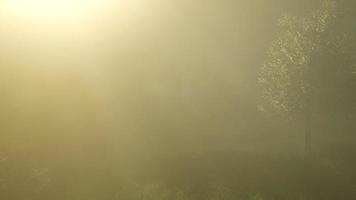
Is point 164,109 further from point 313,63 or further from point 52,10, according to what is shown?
point 52,10

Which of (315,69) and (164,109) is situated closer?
(315,69)

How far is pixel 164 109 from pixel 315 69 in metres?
25.3

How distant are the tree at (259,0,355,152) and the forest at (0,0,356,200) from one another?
114mm

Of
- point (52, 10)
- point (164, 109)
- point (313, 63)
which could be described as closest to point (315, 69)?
point (313, 63)

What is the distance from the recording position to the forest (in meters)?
34.4

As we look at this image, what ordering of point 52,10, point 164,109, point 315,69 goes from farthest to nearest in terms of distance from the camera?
point 52,10
point 164,109
point 315,69

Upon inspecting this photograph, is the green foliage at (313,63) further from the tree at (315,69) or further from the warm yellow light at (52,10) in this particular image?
the warm yellow light at (52,10)

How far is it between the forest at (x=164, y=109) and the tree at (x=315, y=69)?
11 centimetres

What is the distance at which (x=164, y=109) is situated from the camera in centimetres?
6244

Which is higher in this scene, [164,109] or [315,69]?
[315,69]

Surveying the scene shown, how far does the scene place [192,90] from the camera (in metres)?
73.1

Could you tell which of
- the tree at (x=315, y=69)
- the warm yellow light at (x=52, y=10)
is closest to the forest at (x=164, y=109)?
the tree at (x=315, y=69)

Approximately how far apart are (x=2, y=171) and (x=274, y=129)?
3776 centimetres

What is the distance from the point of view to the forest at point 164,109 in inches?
1355
